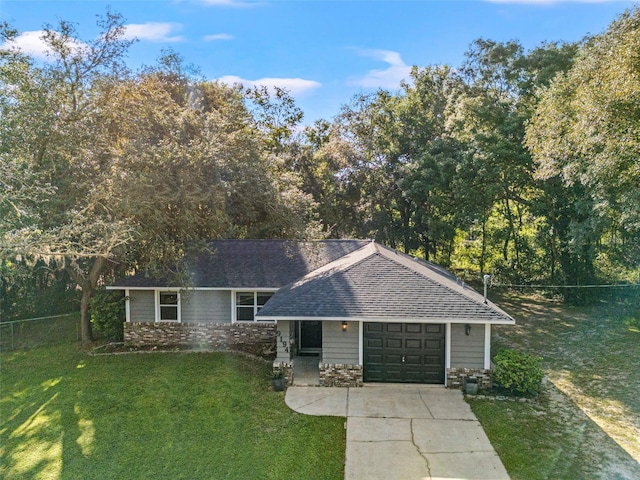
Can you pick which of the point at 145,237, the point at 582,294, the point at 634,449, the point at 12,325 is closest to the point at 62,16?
the point at 145,237

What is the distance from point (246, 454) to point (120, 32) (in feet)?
38.9

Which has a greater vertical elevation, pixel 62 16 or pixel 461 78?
pixel 461 78

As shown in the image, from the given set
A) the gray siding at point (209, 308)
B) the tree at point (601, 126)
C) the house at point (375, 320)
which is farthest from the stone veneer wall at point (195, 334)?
the tree at point (601, 126)

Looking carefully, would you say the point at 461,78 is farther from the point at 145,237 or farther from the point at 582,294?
the point at 145,237

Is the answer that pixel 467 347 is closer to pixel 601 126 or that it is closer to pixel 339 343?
pixel 339 343

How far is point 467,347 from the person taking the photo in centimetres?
1155

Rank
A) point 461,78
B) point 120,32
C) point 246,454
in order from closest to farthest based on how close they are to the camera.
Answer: point 246,454, point 120,32, point 461,78

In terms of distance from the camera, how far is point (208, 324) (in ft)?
50.3

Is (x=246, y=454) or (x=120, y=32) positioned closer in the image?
(x=246, y=454)

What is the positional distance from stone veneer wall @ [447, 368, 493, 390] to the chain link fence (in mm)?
13458

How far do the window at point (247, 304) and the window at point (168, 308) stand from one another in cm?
210

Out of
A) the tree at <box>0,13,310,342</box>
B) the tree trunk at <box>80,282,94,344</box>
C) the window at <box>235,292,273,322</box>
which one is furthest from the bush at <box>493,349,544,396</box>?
the tree trunk at <box>80,282,94,344</box>

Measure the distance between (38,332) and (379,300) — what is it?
14.4m

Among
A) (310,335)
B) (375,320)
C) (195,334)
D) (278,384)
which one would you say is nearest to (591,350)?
(375,320)
